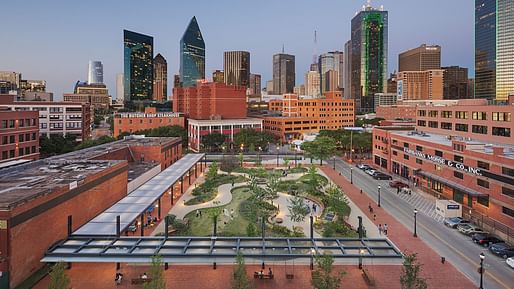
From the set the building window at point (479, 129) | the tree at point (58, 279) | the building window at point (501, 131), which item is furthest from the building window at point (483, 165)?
the tree at point (58, 279)

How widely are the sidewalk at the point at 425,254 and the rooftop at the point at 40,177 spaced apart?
28.7 m

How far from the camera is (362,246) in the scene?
89.0 ft

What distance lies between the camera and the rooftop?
2762 centimetres

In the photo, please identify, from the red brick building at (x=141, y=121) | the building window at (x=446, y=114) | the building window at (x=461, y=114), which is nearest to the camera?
the building window at (x=461, y=114)

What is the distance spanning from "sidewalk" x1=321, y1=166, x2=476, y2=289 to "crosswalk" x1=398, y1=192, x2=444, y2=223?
5.52 m

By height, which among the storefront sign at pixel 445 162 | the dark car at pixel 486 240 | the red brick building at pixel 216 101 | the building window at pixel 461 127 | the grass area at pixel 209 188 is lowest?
the dark car at pixel 486 240

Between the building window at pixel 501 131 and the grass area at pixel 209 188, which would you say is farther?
the grass area at pixel 209 188

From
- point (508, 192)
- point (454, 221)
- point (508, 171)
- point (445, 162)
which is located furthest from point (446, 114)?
point (454, 221)

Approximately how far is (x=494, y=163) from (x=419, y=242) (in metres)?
15.1

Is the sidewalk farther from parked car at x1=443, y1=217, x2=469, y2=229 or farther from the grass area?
the grass area

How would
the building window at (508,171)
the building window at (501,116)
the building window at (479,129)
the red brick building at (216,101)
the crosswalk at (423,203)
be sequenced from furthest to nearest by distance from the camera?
the red brick building at (216,101)
the building window at (479,129)
the building window at (501,116)
the crosswalk at (423,203)
the building window at (508,171)

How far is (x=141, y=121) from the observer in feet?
397

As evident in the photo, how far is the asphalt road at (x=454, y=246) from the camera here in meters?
28.2

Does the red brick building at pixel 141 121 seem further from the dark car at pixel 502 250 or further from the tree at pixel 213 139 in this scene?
the dark car at pixel 502 250
